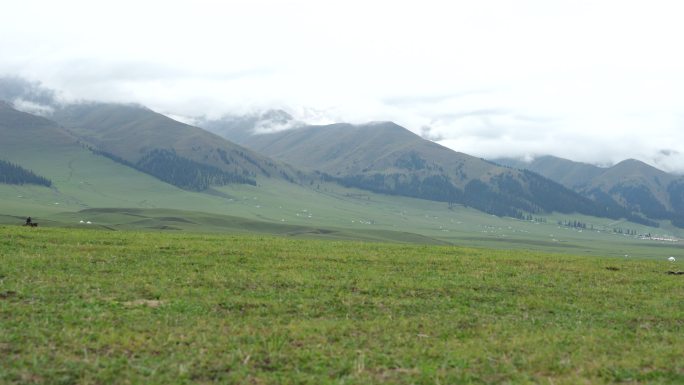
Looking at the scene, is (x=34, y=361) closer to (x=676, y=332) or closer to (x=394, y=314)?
(x=394, y=314)

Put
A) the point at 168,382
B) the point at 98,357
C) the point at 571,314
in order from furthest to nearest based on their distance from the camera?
the point at 571,314 < the point at 98,357 < the point at 168,382

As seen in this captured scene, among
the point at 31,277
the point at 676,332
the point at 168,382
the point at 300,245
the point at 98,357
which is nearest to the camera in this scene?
the point at 168,382

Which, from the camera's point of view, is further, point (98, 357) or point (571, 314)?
point (571, 314)

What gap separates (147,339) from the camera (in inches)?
743

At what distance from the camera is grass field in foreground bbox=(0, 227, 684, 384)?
55.5 feet

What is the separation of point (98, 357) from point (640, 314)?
20.3 meters

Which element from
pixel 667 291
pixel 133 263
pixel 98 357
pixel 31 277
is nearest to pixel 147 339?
pixel 98 357

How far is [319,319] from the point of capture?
72.8 ft

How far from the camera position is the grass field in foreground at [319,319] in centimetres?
1692

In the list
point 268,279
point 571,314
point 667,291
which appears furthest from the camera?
point 667,291

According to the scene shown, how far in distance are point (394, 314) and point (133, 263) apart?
51.1ft

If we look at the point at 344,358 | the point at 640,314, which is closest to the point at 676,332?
the point at 640,314

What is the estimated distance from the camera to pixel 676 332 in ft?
73.9

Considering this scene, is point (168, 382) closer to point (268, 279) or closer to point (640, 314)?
point (268, 279)
